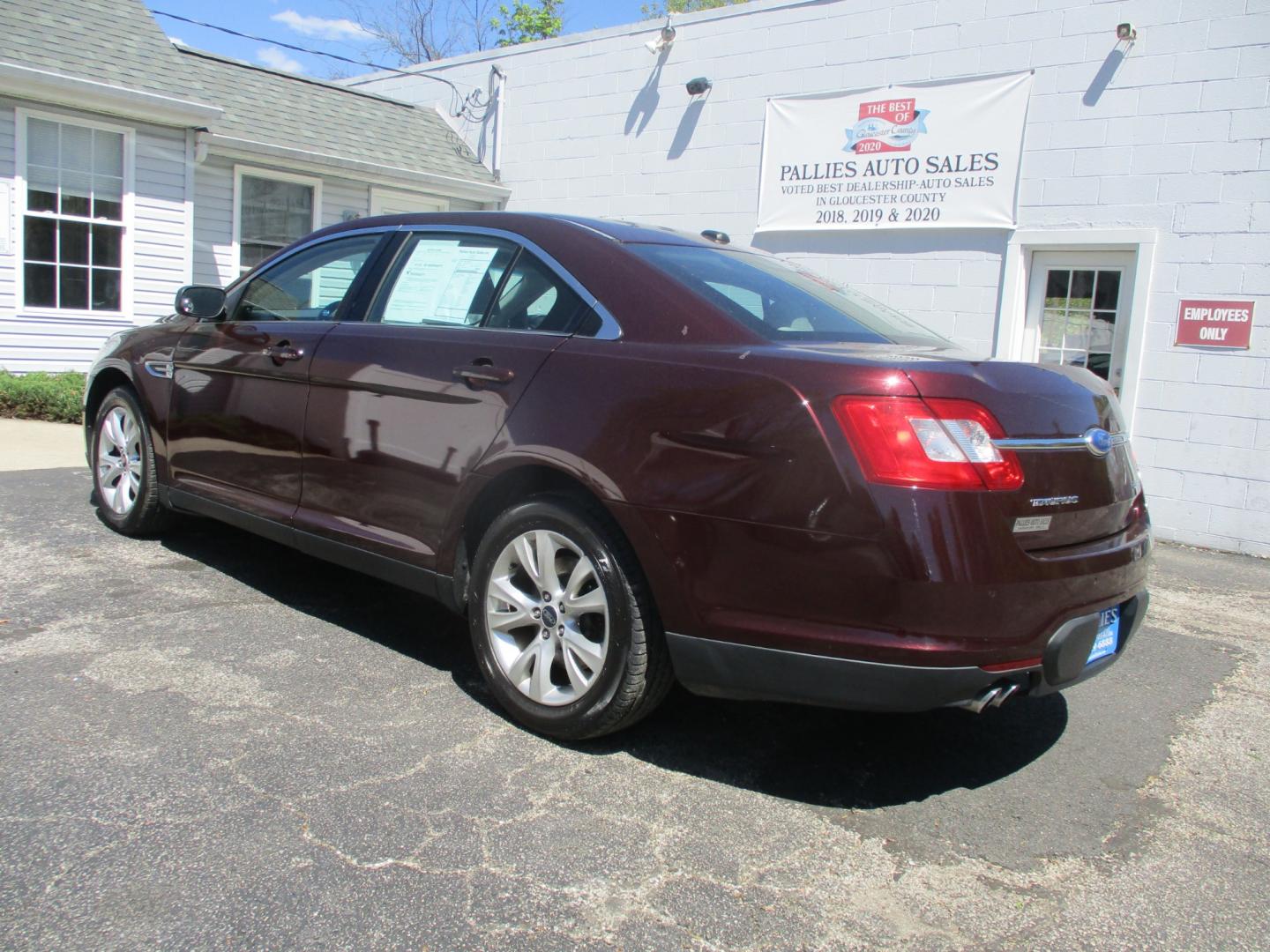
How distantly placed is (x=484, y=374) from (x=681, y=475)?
2.95ft

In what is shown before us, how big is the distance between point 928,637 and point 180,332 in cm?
391

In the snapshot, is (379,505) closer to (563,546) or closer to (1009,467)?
(563,546)

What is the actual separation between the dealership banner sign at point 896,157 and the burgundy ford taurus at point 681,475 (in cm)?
551

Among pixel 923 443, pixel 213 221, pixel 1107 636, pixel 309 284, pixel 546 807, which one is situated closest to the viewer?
pixel 923 443

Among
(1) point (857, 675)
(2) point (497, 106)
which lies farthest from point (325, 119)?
(1) point (857, 675)

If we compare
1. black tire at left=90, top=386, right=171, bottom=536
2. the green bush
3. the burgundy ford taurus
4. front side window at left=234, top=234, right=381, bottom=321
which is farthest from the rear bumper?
the green bush

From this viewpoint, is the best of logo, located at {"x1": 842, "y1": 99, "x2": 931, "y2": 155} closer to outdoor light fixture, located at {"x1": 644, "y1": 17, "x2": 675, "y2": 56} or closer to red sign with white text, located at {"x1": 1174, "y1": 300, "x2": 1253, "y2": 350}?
outdoor light fixture, located at {"x1": 644, "y1": 17, "x2": 675, "y2": 56}

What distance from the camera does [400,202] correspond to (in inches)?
535

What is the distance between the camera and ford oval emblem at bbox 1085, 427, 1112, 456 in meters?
3.00

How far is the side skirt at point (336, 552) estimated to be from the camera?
3.71m

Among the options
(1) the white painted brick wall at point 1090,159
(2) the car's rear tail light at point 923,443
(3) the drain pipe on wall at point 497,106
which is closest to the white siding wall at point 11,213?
(3) the drain pipe on wall at point 497,106

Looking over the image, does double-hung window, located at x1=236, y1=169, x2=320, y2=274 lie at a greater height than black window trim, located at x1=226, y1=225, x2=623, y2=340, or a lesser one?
greater

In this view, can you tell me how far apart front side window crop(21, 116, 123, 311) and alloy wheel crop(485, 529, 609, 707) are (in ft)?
30.9

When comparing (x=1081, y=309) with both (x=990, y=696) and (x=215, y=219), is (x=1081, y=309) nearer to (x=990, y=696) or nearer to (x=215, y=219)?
(x=990, y=696)
